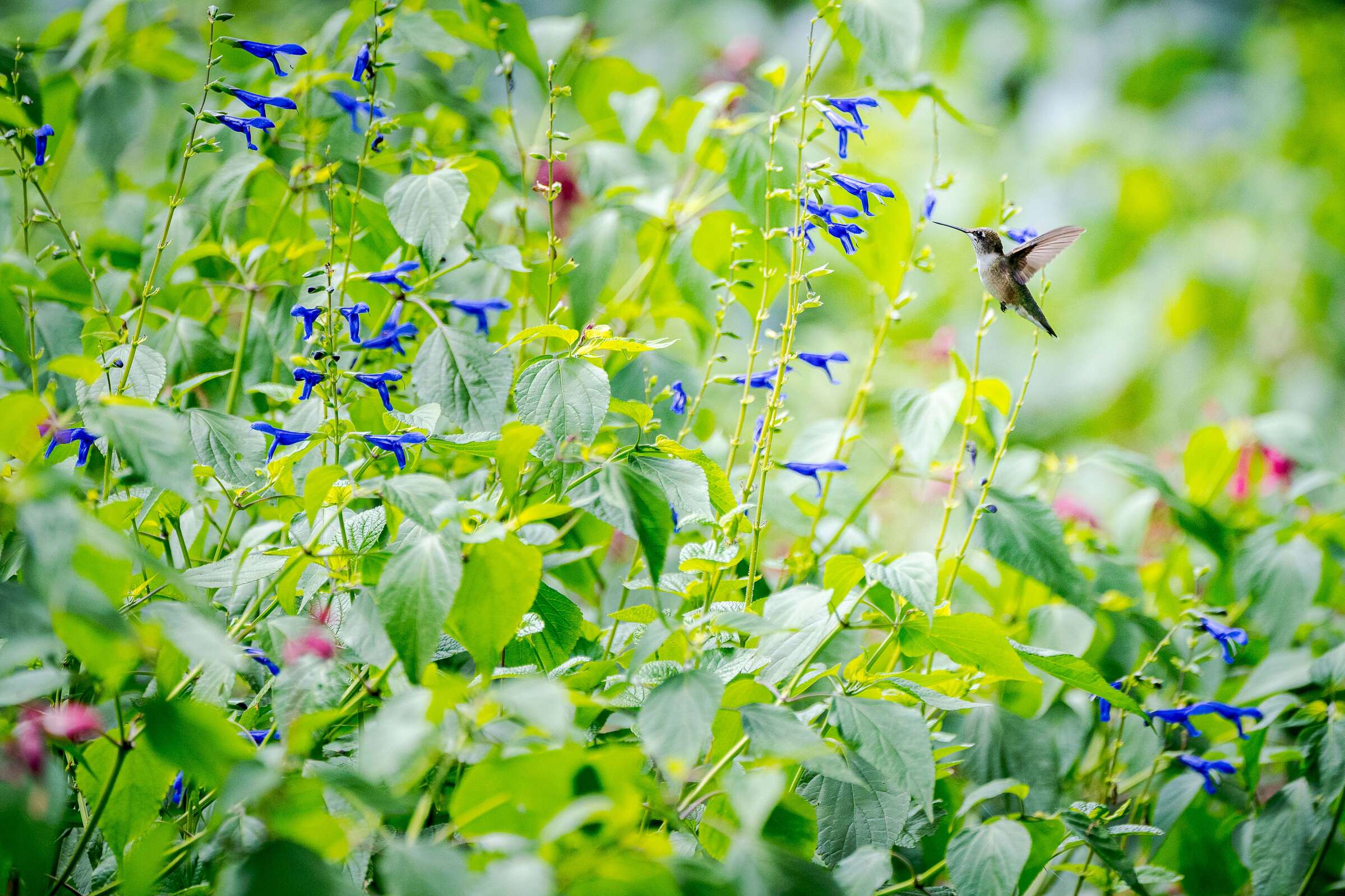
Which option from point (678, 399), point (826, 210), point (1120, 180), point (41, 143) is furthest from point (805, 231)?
point (1120, 180)

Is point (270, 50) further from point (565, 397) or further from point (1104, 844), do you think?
point (1104, 844)

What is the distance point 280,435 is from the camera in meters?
1.01

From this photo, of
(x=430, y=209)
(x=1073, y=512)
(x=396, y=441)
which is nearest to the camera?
(x=396, y=441)

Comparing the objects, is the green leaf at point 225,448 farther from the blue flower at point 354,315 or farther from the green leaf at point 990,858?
the green leaf at point 990,858

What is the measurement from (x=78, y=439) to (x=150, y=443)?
1.36 ft

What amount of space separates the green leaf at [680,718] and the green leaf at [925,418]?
547mm

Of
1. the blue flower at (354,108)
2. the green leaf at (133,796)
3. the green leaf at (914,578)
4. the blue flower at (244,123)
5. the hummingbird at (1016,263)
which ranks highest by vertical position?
the blue flower at (354,108)

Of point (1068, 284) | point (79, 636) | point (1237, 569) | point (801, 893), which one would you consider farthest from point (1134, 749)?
point (1068, 284)

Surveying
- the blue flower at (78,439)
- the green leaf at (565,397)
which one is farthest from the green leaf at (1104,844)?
the blue flower at (78,439)

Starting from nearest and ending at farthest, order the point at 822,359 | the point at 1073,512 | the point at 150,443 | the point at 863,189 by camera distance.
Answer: the point at 150,443, the point at 863,189, the point at 822,359, the point at 1073,512

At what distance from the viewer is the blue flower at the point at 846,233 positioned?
115cm

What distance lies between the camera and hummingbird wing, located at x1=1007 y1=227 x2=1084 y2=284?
132 centimetres

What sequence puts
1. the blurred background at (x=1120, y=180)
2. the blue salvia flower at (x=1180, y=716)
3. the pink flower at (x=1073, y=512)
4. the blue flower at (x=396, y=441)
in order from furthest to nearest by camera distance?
1. the blurred background at (x=1120, y=180)
2. the pink flower at (x=1073, y=512)
3. the blue salvia flower at (x=1180, y=716)
4. the blue flower at (x=396, y=441)

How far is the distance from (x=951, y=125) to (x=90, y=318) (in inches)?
180
